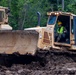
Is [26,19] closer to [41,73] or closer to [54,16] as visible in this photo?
[54,16]

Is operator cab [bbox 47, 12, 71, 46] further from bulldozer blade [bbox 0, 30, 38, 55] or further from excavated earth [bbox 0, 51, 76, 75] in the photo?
bulldozer blade [bbox 0, 30, 38, 55]

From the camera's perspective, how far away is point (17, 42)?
53.8 ft

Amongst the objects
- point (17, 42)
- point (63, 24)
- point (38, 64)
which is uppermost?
point (63, 24)

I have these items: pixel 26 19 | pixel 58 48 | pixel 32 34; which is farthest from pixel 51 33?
pixel 26 19

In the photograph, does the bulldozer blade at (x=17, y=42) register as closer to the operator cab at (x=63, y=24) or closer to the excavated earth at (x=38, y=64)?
the excavated earth at (x=38, y=64)

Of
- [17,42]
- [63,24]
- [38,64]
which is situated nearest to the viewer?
[17,42]

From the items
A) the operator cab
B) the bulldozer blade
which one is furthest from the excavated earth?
the operator cab

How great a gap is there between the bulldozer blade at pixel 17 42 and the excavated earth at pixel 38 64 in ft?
0.82

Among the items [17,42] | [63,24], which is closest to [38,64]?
[17,42]

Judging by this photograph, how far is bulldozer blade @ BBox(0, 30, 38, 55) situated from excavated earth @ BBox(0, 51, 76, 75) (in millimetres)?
250

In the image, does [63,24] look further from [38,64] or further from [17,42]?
[17,42]

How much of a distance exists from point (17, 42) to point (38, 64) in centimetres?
113

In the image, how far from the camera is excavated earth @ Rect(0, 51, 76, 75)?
1420cm

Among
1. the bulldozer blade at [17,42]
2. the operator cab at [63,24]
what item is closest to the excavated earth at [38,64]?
the bulldozer blade at [17,42]
